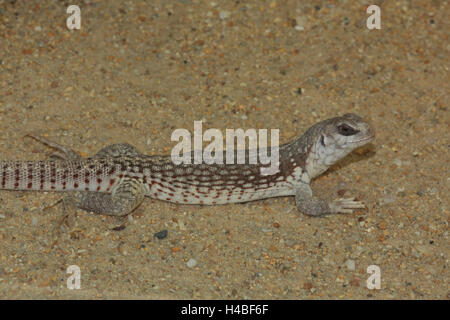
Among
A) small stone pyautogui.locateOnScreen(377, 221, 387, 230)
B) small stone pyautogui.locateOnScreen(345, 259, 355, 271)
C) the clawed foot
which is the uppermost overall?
the clawed foot

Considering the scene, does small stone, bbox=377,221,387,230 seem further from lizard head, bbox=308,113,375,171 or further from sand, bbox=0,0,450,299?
lizard head, bbox=308,113,375,171

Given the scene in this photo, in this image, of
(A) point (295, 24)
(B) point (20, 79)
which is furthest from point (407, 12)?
(B) point (20, 79)

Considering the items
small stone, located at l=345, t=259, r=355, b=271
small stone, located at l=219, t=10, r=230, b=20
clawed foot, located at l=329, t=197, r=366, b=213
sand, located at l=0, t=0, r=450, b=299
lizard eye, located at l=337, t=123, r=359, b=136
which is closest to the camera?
sand, located at l=0, t=0, r=450, b=299

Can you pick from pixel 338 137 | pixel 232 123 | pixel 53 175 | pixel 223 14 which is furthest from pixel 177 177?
pixel 223 14

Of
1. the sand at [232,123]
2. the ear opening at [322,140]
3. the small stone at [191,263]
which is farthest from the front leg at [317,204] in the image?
the small stone at [191,263]

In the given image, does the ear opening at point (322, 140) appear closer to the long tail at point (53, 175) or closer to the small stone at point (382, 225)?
the small stone at point (382, 225)

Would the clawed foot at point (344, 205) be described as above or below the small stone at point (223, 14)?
below

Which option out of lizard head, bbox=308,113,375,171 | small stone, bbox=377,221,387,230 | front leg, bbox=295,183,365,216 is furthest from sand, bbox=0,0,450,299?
lizard head, bbox=308,113,375,171
